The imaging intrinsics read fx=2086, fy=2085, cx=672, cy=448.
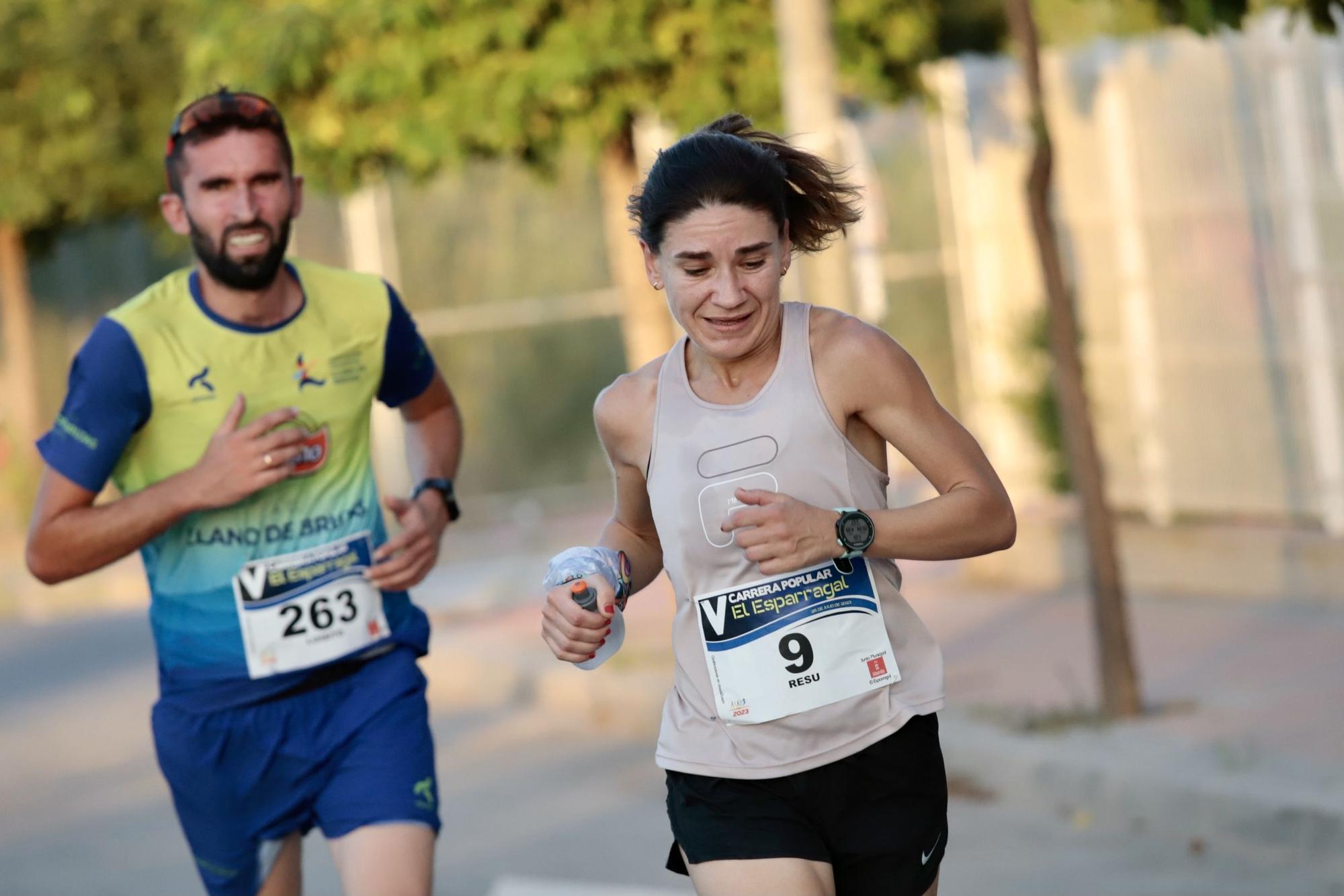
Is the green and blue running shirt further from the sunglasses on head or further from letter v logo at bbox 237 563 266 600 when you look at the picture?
the sunglasses on head

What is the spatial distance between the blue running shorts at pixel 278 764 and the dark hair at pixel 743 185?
142cm

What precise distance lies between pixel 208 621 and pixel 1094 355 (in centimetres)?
819

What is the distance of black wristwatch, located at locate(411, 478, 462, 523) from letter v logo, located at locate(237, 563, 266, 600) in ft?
1.63

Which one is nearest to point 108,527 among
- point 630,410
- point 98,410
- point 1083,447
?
point 98,410

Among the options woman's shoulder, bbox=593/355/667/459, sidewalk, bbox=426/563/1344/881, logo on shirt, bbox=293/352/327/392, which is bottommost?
sidewalk, bbox=426/563/1344/881

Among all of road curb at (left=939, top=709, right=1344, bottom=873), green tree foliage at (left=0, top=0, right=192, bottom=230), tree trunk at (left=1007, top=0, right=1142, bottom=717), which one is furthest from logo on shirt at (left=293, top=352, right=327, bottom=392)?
green tree foliage at (left=0, top=0, right=192, bottom=230)

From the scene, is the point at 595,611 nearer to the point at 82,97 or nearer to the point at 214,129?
the point at 214,129

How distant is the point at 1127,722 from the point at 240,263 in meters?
4.28

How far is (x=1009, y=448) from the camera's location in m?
13.1

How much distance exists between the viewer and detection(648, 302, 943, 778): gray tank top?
11.6 feet

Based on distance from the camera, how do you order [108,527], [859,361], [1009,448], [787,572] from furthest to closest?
[1009,448], [108,527], [859,361], [787,572]

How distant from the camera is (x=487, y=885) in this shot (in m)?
6.87

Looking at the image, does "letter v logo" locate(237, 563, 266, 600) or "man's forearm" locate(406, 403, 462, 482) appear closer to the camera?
"letter v logo" locate(237, 563, 266, 600)

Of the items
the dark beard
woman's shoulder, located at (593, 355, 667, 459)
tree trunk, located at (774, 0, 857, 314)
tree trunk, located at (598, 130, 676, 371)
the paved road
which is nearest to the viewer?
woman's shoulder, located at (593, 355, 667, 459)
